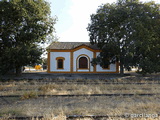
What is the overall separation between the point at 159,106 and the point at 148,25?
14952mm

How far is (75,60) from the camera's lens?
25391mm

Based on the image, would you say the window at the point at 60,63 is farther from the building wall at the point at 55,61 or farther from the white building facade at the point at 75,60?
the building wall at the point at 55,61

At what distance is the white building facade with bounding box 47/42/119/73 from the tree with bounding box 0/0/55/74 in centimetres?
634

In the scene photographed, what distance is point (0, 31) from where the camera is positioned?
1766 cm

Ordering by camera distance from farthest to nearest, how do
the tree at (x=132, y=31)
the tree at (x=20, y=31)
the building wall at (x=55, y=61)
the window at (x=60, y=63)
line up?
the window at (x=60, y=63) < the building wall at (x=55, y=61) < the tree at (x=132, y=31) < the tree at (x=20, y=31)

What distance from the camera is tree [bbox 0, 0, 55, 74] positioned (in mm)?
16484

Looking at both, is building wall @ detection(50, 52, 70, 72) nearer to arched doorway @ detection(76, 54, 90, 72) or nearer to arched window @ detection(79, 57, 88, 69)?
arched doorway @ detection(76, 54, 90, 72)

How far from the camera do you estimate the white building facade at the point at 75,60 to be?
25188mm

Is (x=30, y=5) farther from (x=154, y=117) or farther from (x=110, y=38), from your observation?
(x=154, y=117)

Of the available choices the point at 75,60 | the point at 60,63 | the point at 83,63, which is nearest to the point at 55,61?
the point at 60,63

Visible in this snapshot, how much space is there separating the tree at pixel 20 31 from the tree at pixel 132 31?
319 inches

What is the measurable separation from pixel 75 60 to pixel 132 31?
10946 mm

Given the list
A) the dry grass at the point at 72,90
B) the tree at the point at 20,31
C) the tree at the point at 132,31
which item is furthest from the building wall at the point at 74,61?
the dry grass at the point at 72,90

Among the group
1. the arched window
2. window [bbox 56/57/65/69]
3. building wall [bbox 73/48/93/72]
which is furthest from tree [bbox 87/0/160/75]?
window [bbox 56/57/65/69]
